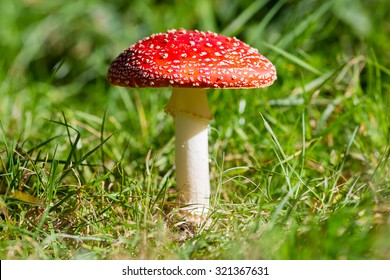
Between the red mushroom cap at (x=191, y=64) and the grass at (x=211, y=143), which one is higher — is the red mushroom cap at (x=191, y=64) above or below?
above

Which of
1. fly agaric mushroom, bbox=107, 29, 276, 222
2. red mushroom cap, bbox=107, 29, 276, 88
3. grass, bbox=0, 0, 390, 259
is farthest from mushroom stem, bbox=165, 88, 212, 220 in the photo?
red mushroom cap, bbox=107, 29, 276, 88

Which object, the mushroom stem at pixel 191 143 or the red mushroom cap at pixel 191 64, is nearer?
the red mushroom cap at pixel 191 64

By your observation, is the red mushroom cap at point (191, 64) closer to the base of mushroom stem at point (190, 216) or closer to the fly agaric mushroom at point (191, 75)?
the fly agaric mushroom at point (191, 75)

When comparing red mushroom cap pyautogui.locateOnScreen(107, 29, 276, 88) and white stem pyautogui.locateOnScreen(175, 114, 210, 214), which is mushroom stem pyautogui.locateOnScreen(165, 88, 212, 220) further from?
red mushroom cap pyautogui.locateOnScreen(107, 29, 276, 88)

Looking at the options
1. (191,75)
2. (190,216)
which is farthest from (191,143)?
(191,75)

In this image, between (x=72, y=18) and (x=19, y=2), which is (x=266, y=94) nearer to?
(x=72, y=18)

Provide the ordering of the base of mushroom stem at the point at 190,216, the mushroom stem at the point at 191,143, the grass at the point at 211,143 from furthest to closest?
1. the mushroom stem at the point at 191,143
2. the base of mushroom stem at the point at 190,216
3. the grass at the point at 211,143

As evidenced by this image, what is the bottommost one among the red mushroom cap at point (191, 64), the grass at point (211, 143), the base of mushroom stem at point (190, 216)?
the base of mushroom stem at point (190, 216)

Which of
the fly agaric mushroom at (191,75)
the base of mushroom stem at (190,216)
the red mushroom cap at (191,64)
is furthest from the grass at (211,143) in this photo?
the red mushroom cap at (191,64)
